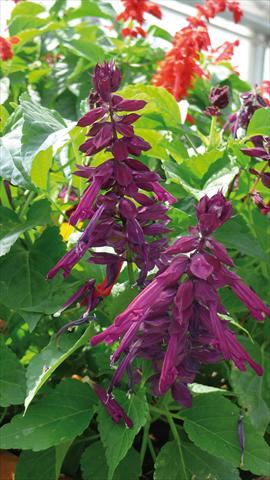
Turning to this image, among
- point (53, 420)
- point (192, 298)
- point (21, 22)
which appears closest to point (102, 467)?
Answer: point (53, 420)

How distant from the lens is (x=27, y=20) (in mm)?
1375

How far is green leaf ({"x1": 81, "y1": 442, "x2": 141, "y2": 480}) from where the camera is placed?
2.17 feet

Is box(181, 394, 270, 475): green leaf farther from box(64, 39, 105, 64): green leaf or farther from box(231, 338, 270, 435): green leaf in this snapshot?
box(64, 39, 105, 64): green leaf

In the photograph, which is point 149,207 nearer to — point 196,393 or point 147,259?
point 147,259

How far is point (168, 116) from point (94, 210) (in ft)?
1.03

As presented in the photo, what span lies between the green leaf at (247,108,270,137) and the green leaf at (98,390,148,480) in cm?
32

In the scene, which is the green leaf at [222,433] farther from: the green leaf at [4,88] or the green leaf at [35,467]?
the green leaf at [4,88]

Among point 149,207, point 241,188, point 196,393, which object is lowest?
point 196,393

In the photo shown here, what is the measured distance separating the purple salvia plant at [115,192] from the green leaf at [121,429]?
0.37 ft

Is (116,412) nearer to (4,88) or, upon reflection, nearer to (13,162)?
(13,162)

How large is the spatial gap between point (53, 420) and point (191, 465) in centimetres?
14

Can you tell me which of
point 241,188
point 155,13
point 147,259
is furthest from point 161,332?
point 155,13

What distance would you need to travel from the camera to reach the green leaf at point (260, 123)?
0.77m

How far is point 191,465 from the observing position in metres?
0.67
